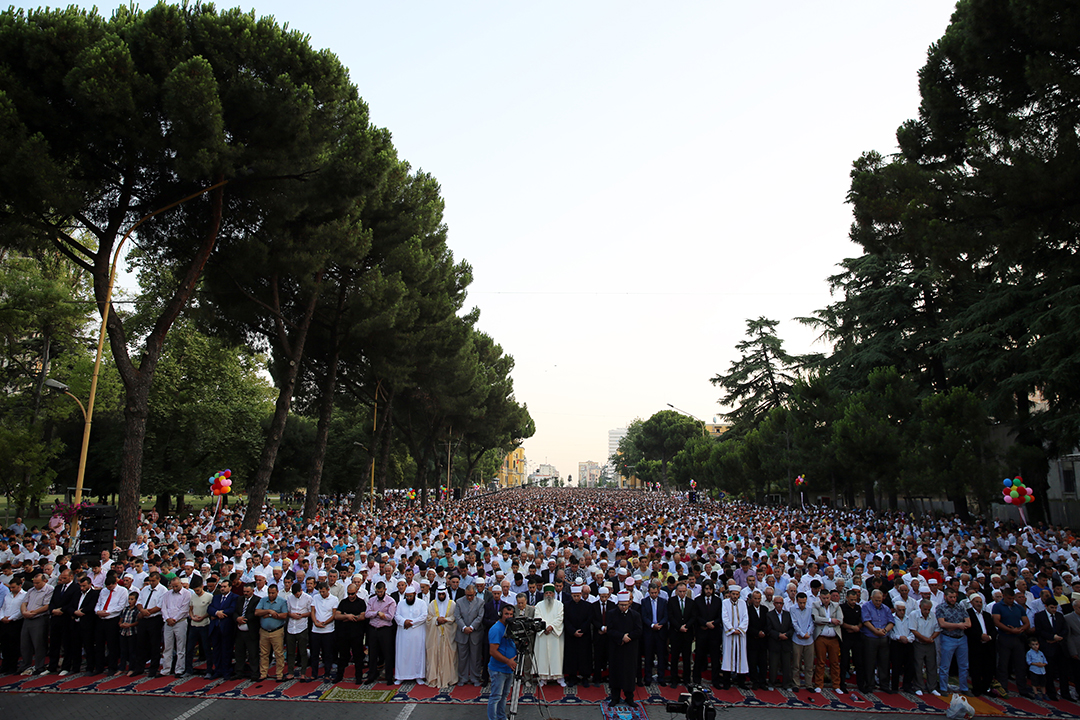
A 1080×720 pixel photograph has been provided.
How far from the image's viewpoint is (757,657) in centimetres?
852

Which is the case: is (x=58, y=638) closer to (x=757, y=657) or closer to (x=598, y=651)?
(x=598, y=651)

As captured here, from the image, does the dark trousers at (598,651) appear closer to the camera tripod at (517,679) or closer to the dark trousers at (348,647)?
the dark trousers at (348,647)

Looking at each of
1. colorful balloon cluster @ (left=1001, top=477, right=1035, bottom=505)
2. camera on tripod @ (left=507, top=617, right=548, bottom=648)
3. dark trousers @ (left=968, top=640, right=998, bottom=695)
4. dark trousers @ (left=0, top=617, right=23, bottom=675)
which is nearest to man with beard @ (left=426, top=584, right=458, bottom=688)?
camera on tripod @ (left=507, top=617, right=548, bottom=648)

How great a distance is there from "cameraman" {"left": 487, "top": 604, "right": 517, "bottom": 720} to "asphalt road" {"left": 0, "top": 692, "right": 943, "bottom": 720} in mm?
762

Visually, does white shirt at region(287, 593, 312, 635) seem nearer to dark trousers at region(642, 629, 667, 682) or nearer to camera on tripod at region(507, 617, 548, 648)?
camera on tripod at region(507, 617, 548, 648)

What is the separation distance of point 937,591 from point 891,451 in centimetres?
1957

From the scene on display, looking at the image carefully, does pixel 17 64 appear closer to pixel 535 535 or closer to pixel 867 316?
pixel 535 535

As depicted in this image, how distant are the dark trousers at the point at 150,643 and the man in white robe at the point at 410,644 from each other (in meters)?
3.08

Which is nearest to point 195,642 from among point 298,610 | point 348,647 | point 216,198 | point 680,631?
point 298,610

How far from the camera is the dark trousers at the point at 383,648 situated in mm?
8398

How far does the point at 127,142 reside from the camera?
13227 millimetres

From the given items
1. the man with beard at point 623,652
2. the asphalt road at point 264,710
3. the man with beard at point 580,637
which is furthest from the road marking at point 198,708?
the man with beard at point 623,652

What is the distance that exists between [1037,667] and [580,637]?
18.5 feet

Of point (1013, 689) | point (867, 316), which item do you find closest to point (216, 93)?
point (1013, 689)
